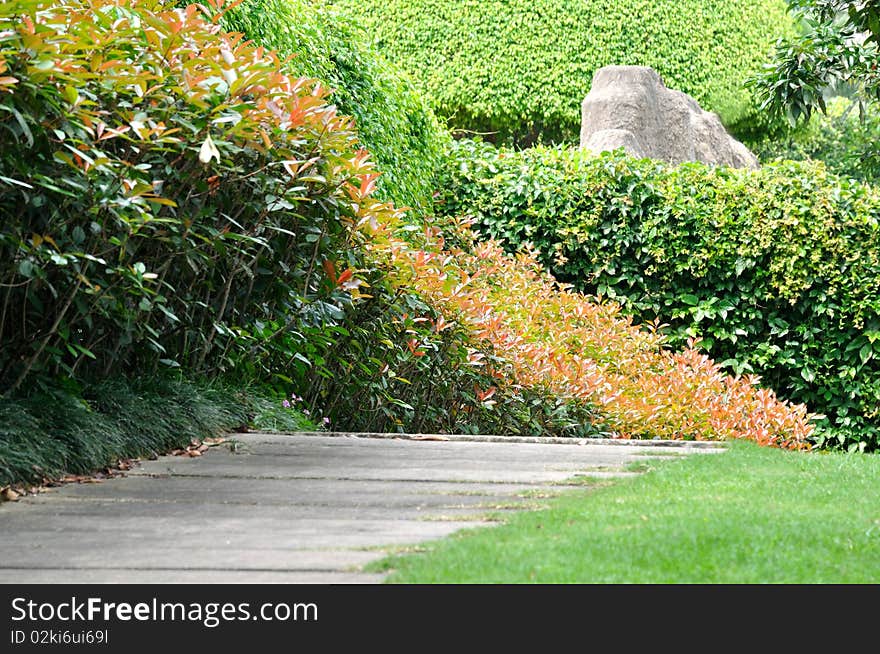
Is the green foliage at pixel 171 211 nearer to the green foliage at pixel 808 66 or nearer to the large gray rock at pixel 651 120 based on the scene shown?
the green foliage at pixel 808 66

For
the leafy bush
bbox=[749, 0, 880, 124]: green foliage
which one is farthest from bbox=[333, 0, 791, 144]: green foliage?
bbox=[749, 0, 880, 124]: green foliage

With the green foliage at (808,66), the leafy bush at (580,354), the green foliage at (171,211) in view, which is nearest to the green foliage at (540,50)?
the leafy bush at (580,354)

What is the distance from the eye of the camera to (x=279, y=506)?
3.09 meters

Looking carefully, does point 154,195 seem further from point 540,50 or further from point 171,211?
point 540,50

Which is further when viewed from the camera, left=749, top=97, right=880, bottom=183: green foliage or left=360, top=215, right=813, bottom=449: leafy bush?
left=749, top=97, right=880, bottom=183: green foliage

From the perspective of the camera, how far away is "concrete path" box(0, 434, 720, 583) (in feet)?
7.90

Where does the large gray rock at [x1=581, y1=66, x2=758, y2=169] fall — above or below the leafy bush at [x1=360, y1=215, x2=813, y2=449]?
above

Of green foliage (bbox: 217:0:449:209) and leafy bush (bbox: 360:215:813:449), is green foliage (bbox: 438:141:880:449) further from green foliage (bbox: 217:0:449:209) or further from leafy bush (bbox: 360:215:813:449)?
green foliage (bbox: 217:0:449:209)

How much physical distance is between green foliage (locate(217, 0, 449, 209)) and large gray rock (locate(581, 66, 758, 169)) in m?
2.69

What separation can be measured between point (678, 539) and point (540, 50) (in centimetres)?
1389

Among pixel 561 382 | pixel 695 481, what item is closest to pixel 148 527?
pixel 695 481

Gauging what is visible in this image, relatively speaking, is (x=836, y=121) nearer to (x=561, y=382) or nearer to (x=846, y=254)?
(x=846, y=254)

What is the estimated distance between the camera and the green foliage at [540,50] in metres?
15.5
